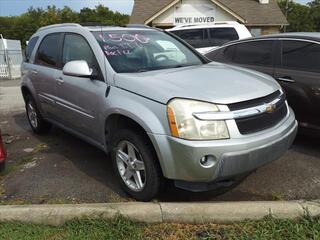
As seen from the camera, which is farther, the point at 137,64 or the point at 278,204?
the point at 137,64

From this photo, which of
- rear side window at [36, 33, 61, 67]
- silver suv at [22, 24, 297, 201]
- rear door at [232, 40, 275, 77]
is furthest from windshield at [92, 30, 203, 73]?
rear door at [232, 40, 275, 77]

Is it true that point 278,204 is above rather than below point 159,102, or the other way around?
below

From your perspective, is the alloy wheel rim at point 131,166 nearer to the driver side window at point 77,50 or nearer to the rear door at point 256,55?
the driver side window at point 77,50

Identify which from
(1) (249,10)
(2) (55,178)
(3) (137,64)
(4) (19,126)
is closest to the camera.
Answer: (3) (137,64)

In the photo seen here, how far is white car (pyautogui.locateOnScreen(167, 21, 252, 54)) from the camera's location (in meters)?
12.3

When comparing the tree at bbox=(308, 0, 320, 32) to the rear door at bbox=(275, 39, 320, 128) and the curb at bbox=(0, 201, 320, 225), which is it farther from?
the curb at bbox=(0, 201, 320, 225)

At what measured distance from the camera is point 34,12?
5088 cm

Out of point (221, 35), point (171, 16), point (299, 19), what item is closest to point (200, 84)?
point (221, 35)

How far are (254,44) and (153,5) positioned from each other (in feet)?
78.7

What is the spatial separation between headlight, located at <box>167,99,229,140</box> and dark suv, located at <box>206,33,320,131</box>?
83.8 inches

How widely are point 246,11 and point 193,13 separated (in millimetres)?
3726

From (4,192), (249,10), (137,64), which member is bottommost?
(4,192)

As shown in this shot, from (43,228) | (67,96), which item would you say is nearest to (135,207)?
(43,228)

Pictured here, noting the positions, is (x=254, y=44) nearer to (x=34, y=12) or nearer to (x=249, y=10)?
(x=249, y=10)
